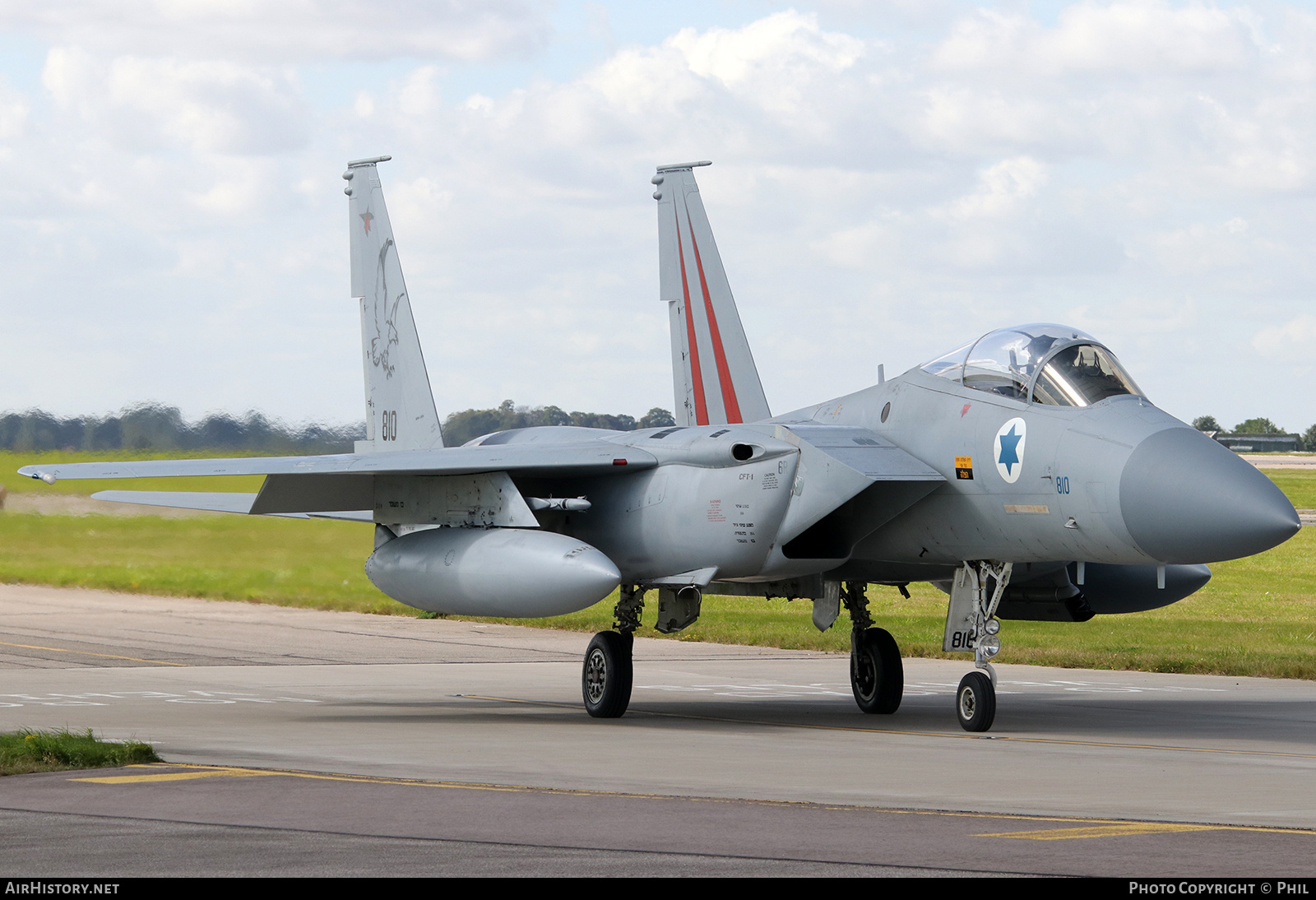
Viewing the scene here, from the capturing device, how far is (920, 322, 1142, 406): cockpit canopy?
1221 centimetres

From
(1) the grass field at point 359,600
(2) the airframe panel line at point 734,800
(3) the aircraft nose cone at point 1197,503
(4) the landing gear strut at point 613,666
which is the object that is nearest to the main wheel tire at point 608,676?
(4) the landing gear strut at point 613,666

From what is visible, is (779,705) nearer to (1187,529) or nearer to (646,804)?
(1187,529)

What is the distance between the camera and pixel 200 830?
7715 mm

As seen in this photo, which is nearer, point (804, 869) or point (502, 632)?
point (804, 869)

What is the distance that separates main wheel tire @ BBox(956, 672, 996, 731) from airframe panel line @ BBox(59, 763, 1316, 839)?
159 inches

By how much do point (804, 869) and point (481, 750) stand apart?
547cm

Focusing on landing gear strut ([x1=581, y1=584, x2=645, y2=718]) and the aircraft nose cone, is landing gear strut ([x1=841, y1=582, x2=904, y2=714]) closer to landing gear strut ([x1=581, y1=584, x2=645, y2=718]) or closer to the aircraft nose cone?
landing gear strut ([x1=581, y1=584, x2=645, y2=718])

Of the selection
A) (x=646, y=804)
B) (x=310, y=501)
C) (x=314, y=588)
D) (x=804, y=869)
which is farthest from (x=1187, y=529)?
(x=314, y=588)

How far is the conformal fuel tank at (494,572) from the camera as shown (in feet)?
43.4

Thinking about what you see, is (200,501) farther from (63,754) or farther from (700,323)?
(700,323)

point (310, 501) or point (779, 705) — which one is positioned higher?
point (310, 501)

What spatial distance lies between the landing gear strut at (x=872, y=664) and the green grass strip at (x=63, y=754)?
6.89m

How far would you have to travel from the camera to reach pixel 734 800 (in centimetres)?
899

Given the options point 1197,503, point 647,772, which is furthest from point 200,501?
point 1197,503
